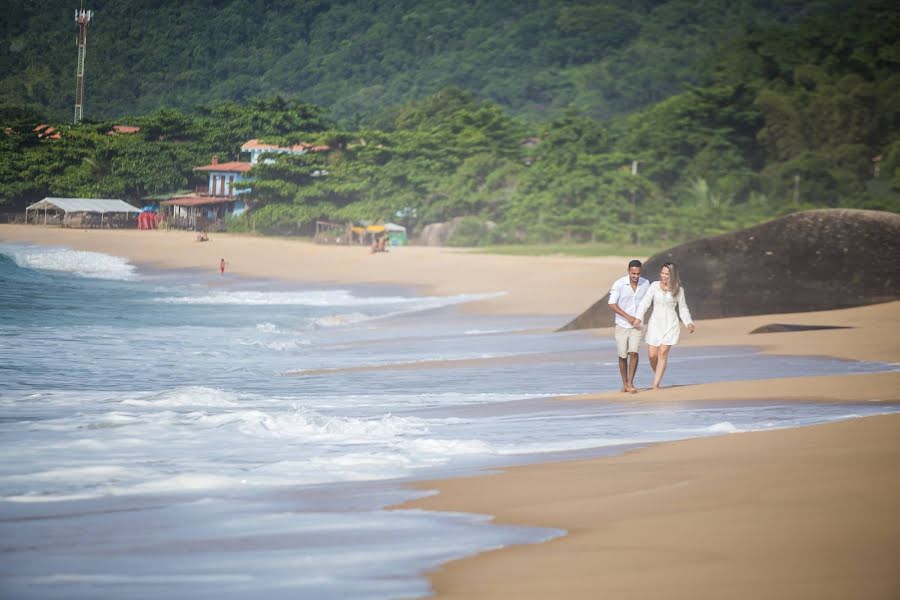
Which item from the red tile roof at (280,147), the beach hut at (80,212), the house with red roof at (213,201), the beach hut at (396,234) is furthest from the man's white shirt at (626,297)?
the beach hut at (80,212)

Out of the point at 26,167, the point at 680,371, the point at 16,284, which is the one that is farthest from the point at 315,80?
the point at 680,371

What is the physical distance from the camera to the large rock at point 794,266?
1775cm

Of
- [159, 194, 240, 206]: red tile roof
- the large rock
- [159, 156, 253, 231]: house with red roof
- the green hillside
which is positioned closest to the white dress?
the large rock

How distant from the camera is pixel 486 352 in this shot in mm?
16516

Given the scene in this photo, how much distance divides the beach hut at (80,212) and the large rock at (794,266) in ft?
194

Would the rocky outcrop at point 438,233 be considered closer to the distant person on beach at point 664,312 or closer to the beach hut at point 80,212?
the beach hut at point 80,212

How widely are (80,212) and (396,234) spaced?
1966cm

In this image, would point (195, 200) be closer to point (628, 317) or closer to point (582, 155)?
point (582, 155)

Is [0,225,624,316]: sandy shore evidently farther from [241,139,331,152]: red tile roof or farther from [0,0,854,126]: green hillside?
[0,0,854,126]: green hillside

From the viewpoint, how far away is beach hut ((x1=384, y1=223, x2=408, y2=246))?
Result: 66562 millimetres

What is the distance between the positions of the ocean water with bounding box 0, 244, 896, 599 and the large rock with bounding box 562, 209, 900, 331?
2084mm

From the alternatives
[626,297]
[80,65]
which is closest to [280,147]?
[80,65]

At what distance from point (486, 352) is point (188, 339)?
5.96 meters

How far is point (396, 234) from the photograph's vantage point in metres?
67.1
